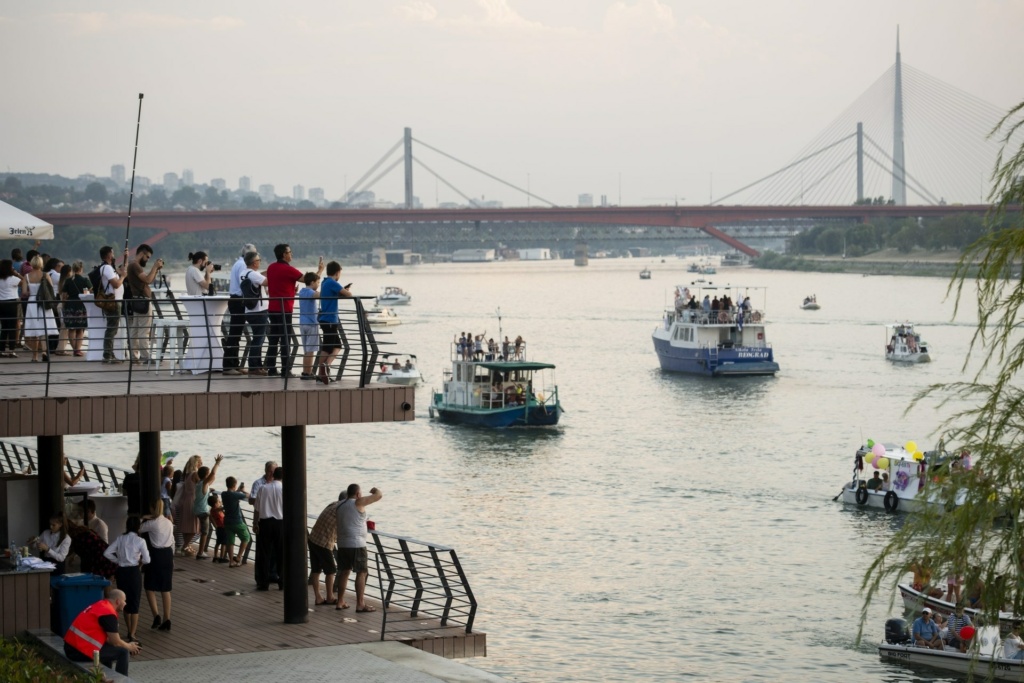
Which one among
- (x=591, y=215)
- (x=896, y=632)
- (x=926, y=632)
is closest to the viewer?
(x=926, y=632)

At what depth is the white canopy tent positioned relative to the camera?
53.7ft

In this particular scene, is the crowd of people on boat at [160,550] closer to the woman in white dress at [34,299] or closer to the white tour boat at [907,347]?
the woman in white dress at [34,299]

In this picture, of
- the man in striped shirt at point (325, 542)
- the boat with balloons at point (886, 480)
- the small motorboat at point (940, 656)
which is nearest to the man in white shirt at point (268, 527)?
the man in striped shirt at point (325, 542)

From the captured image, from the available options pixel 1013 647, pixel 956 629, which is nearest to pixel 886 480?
pixel 956 629

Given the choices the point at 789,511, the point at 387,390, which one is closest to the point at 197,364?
the point at 387,390

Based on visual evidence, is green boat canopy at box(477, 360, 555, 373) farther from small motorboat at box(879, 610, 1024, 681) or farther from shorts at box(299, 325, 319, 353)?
shorts at box(299, 325, 319, 353)

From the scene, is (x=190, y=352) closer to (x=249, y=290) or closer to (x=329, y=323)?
(x=249, y=290)

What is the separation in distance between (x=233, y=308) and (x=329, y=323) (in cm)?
121

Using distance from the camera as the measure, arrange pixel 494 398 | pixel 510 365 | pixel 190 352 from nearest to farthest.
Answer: pixel 190 352 < pixel 510 365 < pixel 494 398

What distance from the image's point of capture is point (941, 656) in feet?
72.9

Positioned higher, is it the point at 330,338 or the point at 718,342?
the point at 330,338

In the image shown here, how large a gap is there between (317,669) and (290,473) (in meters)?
2.30

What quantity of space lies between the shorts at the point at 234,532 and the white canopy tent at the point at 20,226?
4.46 m

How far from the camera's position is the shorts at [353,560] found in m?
15.9
